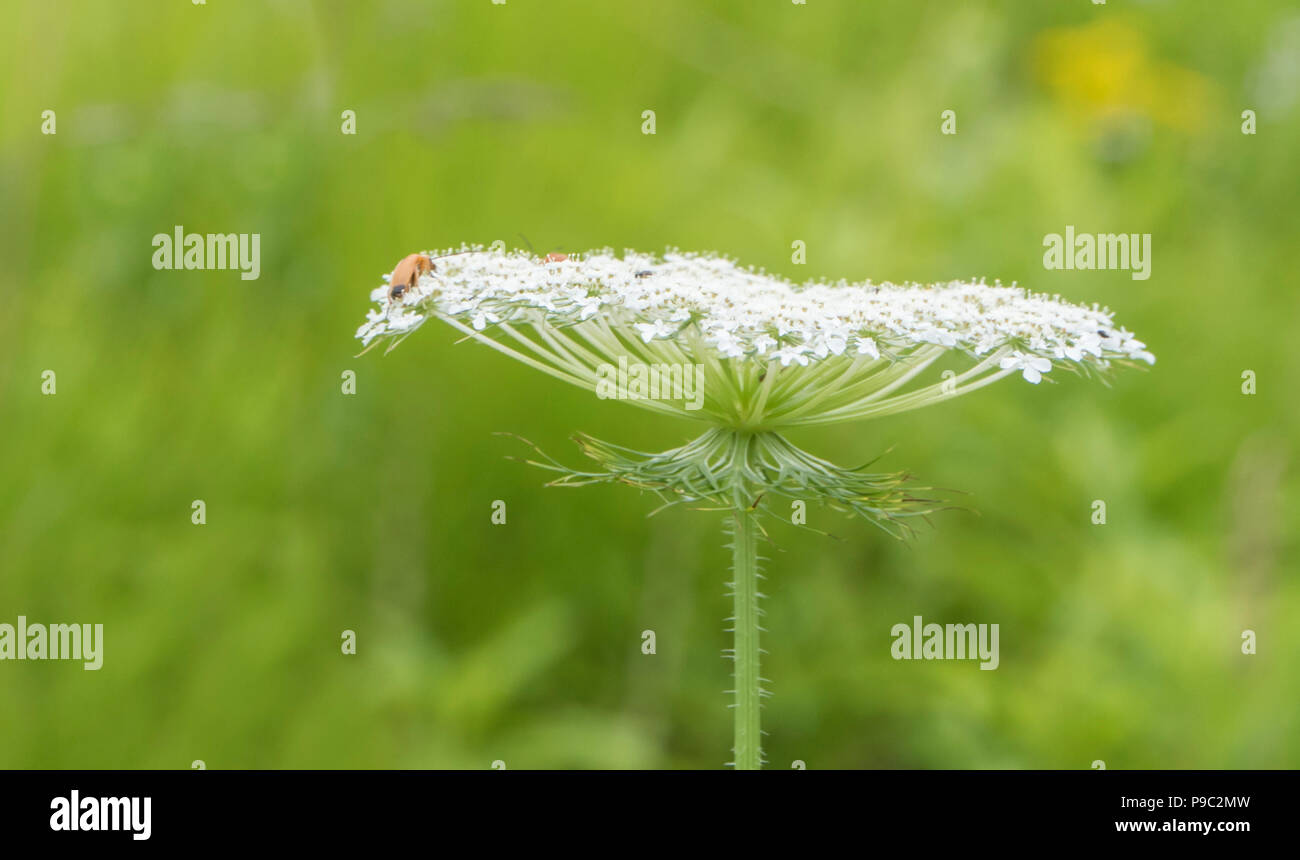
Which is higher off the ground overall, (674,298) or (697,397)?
(674,298)

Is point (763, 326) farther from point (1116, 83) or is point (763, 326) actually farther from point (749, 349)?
point (1116, 83)

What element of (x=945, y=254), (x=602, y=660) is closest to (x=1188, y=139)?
(x=945, y=254)

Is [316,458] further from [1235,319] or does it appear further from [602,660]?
[1235,319]

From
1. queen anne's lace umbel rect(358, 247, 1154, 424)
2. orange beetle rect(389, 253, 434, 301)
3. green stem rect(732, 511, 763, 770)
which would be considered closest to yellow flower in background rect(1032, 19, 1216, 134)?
queen anne's lace umbel rect(358, 247, 1154, 424)

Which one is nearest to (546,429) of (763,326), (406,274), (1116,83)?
(406,274)

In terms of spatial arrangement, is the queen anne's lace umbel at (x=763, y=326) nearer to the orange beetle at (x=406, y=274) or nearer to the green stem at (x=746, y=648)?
the orange beetle at (x=406, y=274)

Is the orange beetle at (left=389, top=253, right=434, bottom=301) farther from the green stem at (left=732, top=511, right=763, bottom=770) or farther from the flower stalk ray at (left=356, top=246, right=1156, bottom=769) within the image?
the green stem at (left=732, top=511, right=763, bottom=770)
